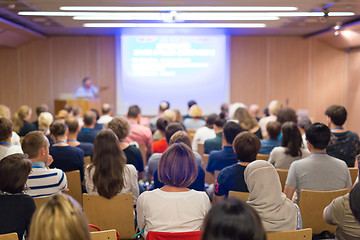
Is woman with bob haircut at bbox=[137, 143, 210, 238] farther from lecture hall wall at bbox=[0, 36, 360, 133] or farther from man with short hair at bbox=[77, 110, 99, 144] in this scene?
lecture hall wall at bbox=[0, 36, 360, 133]

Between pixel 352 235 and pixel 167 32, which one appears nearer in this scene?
pixel 352 235

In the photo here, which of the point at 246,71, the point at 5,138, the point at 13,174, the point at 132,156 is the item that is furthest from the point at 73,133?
the point at 246,71

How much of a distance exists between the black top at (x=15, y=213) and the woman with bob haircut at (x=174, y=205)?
755 mm

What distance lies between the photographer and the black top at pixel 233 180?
11.3 ft

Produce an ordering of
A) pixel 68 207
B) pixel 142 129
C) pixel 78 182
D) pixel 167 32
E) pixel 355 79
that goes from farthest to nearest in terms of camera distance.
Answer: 1. pixel 355 79
2. pixel 167 32
3. pixel 142 129
4. pixel 78 182
5. pixel 68 207

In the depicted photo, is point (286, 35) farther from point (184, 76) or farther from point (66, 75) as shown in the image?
point (66, 75)

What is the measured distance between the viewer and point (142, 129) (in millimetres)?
6344

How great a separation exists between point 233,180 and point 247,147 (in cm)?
32

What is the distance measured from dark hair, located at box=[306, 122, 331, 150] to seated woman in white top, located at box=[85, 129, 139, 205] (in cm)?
171

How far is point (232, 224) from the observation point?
1334 millimetres

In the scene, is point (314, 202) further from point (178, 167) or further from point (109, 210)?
point (109, 210)

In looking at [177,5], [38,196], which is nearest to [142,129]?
[177,5]

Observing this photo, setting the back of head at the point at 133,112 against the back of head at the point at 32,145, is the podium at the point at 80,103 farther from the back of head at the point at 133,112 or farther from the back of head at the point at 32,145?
the back of head at the point at 32,145

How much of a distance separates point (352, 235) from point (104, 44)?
10.1 m
